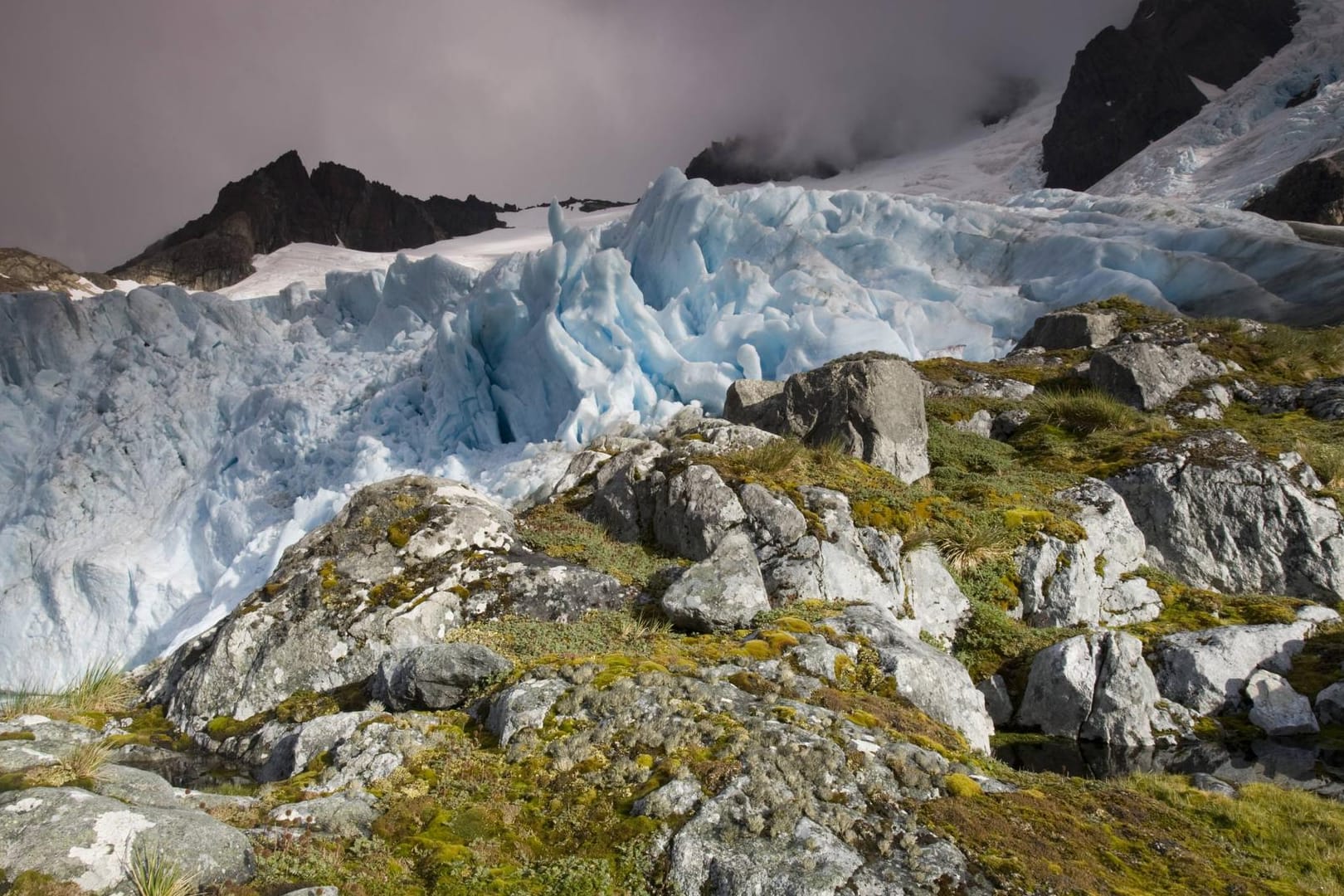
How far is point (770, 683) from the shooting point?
6602 millimetres

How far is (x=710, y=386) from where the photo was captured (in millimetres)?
29922

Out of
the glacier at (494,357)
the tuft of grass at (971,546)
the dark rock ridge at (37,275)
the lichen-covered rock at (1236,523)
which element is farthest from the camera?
the dark rock ridge at (37,275)

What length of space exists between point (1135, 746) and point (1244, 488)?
25.1 feet

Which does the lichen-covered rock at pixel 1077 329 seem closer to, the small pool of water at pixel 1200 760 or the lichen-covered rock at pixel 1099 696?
the lichen-covered rock at pixel 1099 696

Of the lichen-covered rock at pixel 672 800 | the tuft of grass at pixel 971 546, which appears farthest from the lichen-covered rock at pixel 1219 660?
the lichen-covered rock at pixel 672 800

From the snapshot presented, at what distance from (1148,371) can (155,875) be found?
78.6 ft

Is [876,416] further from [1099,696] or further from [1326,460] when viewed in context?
[1326,460]

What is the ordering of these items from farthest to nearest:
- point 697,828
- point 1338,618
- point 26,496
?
point 26,496 < point 1338,618 < point 697,828

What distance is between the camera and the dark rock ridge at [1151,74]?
83500 millimetres

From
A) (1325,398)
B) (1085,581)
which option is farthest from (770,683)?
(1325,398)

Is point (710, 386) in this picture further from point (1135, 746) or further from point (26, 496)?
point (26, 496)

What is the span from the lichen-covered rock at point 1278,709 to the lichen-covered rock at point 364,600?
8.57 m

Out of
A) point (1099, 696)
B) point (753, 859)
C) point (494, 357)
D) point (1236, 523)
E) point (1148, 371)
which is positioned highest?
point (494, 357)

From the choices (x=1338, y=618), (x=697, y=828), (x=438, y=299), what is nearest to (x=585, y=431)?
(x=438, y=299)
